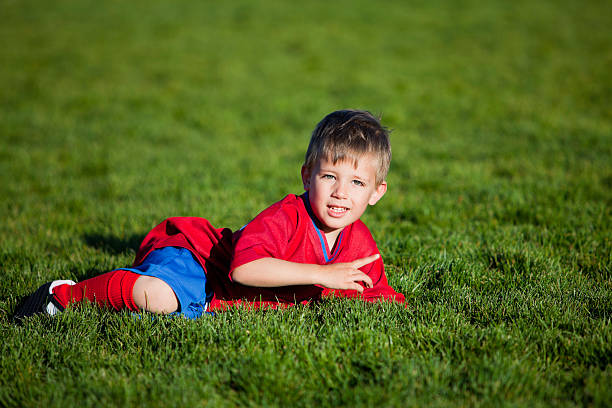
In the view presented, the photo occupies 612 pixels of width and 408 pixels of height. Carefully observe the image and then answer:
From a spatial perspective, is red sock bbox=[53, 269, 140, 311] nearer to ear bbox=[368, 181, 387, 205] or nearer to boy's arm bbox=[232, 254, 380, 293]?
boy's arm bbox=[232, 254, 380, 293]

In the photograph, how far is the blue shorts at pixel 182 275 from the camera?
10.3 feet

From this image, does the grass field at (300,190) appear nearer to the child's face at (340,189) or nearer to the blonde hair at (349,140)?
the child's face at (340,189)

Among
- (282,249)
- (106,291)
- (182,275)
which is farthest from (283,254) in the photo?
(106,291)

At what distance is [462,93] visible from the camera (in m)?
11.1

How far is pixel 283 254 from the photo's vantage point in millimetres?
3047

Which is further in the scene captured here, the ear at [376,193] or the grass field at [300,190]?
the ear at [376,193]

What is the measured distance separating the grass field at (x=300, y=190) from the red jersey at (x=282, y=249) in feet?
0.68

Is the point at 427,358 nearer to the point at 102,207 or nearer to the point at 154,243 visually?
the point at 154,243

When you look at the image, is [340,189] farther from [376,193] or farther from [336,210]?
[376,193]

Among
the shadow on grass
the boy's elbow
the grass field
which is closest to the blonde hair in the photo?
the boy's elbow

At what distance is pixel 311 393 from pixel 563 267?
2.48m

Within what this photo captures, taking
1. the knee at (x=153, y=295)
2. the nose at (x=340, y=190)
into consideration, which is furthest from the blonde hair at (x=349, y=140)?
the knee at (x=153, y=295)

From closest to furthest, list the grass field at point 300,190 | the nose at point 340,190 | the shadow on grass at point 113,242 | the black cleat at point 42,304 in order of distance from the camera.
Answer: the grass field at point 300,190 < the nose at point 340,190 < the black cleat at point 42,304 < the shadow on grass at point 113,242

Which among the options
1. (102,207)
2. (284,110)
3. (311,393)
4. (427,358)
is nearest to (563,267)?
(427,358)
